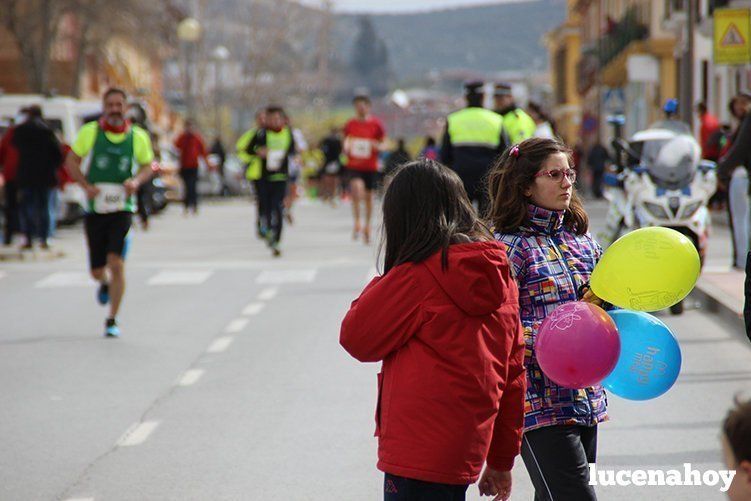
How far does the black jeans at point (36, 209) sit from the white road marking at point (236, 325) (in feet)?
27.1

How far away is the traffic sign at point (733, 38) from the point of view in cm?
1727

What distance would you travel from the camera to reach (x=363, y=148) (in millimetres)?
21359

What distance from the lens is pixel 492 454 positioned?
163 inches

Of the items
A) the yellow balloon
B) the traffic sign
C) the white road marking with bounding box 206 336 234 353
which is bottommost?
the white road marking with bounding box 206 336 234 353

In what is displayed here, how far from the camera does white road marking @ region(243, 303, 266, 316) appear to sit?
530 inches

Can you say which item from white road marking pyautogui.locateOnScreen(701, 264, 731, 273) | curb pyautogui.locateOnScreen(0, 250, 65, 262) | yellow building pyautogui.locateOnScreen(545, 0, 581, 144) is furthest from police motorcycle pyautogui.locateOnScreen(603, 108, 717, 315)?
yellow building pyautogui.locateOnScreen(545, 0, 581, 144)

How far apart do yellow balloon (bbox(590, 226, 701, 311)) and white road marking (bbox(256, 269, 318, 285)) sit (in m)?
11.6

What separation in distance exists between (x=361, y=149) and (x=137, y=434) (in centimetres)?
1374

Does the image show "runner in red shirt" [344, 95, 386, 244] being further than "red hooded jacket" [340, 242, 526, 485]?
Yes

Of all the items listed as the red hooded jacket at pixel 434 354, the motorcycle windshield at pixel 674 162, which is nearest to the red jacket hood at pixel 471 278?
the red hooded jacket at pixel 434 354

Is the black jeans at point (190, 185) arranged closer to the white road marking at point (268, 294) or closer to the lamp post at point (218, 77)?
the lamp post at point (218, 77)

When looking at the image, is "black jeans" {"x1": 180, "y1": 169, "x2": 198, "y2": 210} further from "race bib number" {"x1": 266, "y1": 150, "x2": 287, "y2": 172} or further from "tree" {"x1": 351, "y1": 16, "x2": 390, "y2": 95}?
"tree" {"x1": 351, "y1": 16, "x2": 390, "y2": 95}

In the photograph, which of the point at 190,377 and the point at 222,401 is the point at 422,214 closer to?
the point at 222,401

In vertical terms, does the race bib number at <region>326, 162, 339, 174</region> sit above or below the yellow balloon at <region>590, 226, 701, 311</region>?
below
